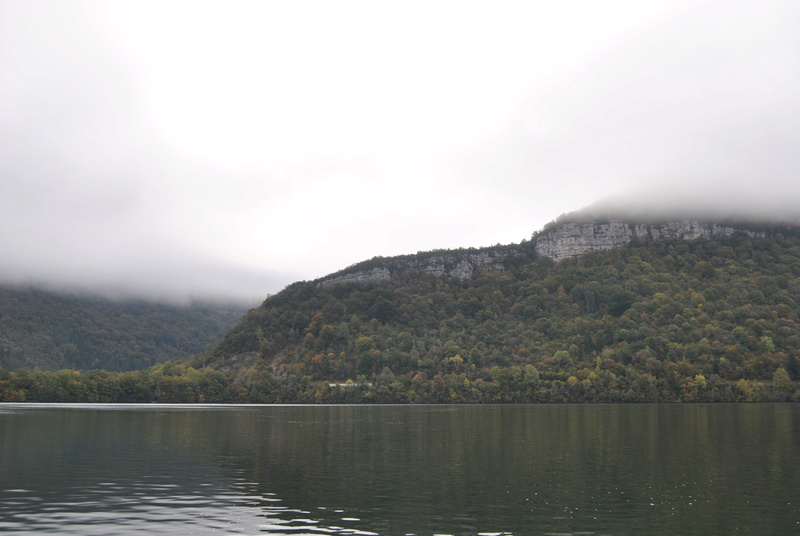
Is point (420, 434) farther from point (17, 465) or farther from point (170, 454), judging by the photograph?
point (17, 465)

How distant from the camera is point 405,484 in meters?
48.2

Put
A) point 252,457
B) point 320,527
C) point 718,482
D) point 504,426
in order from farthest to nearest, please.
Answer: point 504,426, point 252,457, point 718,482, point 320,527

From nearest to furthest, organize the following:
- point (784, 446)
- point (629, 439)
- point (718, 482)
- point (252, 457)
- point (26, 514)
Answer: point (26, 514)
point (718, 482)
point (252, 457)
point (784, 446)
point (629, 439)

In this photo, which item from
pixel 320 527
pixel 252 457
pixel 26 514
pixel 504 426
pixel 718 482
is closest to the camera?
pixel 320 527

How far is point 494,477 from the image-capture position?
50.8m

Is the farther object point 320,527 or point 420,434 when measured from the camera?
point 420,434

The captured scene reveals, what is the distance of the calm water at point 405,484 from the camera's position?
116 feet

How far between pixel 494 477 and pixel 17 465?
4382 centimetres

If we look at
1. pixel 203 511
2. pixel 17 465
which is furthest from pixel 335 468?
pixel 17 465

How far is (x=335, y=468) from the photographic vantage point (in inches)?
2231

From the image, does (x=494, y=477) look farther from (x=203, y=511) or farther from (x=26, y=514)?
(x=26, y=514)

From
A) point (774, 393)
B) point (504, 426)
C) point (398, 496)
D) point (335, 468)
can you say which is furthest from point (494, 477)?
point (774, 393)

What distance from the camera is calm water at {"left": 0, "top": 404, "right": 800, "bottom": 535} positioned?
35250mm

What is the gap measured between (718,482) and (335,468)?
31779 mm
